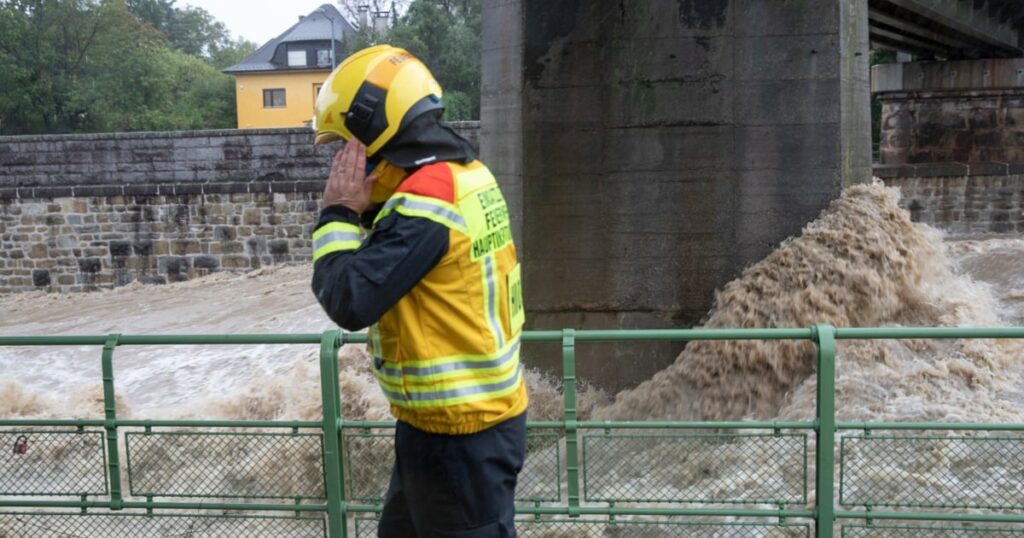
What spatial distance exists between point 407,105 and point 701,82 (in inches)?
266

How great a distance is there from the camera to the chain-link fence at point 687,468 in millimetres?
4500

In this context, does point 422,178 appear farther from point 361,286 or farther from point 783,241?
point 783,241

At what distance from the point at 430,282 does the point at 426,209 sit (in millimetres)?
192

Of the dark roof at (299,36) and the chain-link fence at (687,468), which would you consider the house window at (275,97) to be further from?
the chain-link fence at (687,468)

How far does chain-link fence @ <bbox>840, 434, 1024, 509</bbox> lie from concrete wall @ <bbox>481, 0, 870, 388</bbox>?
4532mm

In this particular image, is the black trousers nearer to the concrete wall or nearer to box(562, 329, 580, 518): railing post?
box(562, 329, 580, 518): railing post

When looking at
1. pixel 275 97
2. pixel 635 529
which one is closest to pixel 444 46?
pixel 275 97

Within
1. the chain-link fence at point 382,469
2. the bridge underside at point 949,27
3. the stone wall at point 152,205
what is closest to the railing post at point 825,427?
the chain-link fence at point 382,469

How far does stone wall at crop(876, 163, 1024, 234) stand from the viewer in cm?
1919

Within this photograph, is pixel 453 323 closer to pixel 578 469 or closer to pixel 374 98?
pixel 374 98

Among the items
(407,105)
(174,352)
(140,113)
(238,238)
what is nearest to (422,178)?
(407,105)

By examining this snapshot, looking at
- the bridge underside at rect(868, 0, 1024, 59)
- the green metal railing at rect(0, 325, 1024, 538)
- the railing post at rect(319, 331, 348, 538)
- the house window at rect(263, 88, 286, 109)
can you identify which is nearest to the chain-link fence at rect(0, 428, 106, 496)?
the green metal railing at rect(0, 325, 1024, 538)

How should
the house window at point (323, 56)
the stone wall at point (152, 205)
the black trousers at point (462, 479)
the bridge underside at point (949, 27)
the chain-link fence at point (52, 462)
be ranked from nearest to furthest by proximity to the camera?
the black trousers at point (462, 479) → the chain-link fence at point (52, 462) → the bridge underside at point (949, 27) → the stone wall at point (152, 205) → the house window at point (323, 56)

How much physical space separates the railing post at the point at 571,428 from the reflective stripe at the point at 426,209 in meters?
1.67
